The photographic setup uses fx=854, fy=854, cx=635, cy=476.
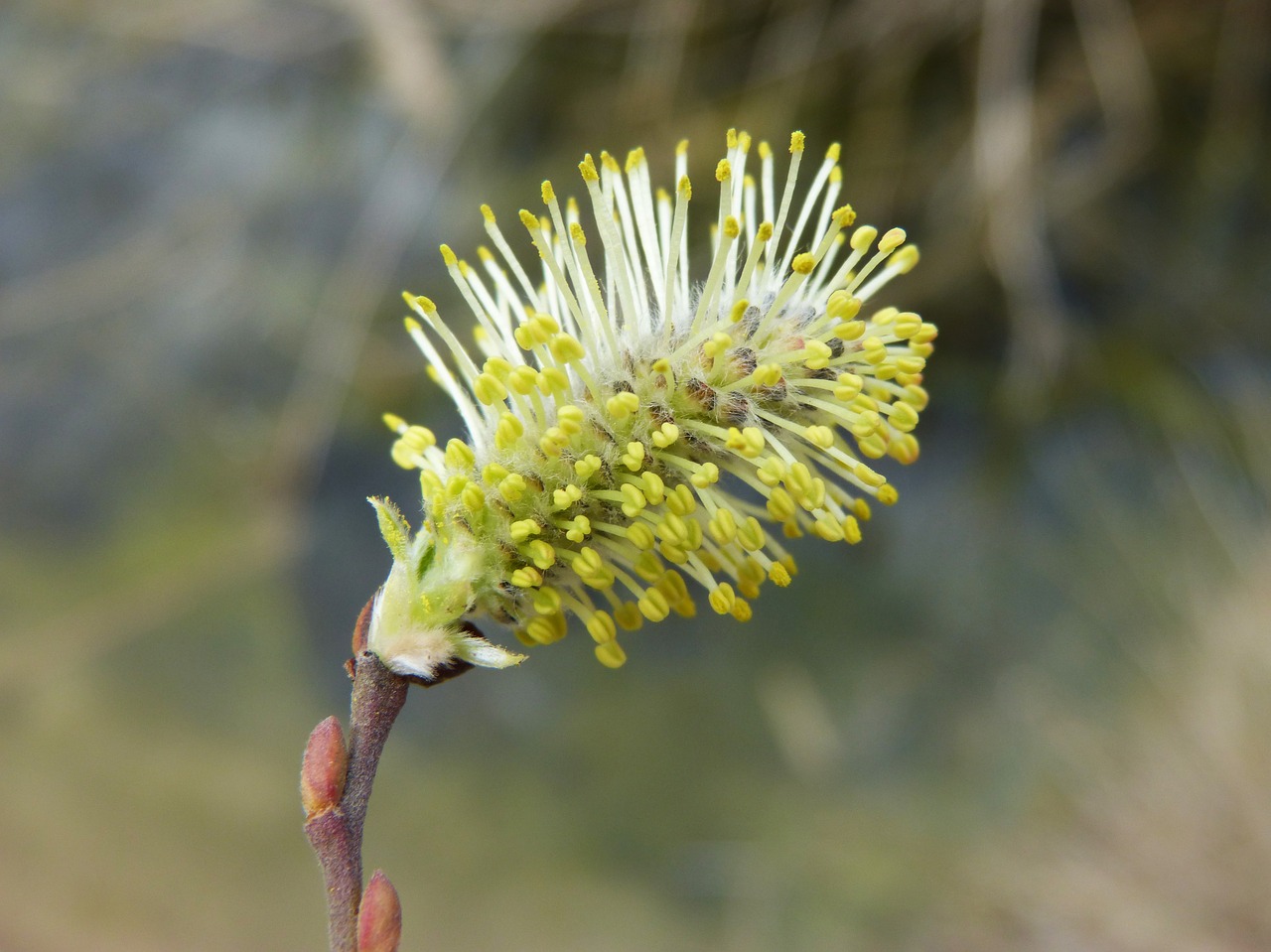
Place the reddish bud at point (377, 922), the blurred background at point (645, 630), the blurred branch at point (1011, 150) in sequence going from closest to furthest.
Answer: the reddish bud at point (377, 922), the blurred branch at point (1011, 150), the blurred background at point (645, 630)

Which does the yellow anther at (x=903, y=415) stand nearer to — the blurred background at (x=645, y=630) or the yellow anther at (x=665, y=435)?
the yellow anther at (x=665, y=435)

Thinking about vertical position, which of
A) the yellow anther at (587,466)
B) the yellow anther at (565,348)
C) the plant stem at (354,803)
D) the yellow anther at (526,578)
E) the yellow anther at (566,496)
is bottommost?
the plant stem at (354,803)

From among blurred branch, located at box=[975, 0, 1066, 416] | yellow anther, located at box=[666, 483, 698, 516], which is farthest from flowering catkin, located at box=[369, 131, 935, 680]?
blurred branch, located at box=[975, 0, 1066, 416]

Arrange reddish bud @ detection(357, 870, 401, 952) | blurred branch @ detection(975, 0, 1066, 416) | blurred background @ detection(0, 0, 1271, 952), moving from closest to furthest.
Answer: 1. reddish bud @ detection(357, 870, 401, 952)
2. blurred branch @ detection(975, 0, 1066, 416)
3. blurred background @ detection(0, 0, 1271, 952)

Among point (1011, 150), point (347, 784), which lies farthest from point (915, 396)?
point (1011, 150)

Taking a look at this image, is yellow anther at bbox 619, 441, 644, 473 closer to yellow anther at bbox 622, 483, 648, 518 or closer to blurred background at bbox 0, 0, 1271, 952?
yellow anther at bbox 622, 483, 648, 518

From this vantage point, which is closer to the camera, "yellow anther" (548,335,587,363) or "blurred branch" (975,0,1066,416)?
"yellow anther" (548,335,587,363)

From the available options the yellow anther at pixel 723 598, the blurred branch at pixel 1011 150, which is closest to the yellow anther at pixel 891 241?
the yellow anther at pixel 723 598
